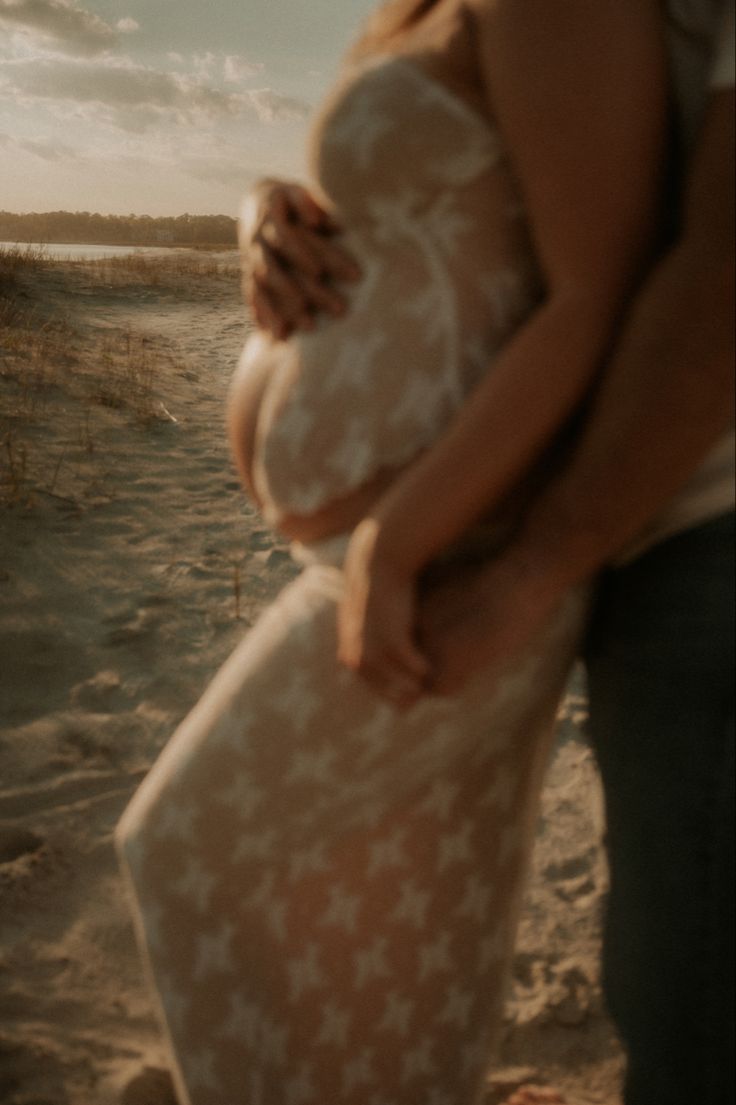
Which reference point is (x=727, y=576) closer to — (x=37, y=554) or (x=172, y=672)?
(x=172, y=672)

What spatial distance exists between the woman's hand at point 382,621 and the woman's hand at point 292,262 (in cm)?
26

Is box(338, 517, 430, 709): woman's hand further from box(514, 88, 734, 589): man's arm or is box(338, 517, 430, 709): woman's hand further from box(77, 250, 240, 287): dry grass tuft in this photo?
box(77, 250, 240, 287): dry grass tuft

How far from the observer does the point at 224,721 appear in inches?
40.6

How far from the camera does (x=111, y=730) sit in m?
2.49

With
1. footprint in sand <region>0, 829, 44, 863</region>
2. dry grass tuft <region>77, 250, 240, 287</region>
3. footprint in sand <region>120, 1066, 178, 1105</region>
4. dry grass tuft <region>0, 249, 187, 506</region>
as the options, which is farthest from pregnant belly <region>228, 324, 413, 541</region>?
dry grass tuft <region>77, 250, 240, 287</region>

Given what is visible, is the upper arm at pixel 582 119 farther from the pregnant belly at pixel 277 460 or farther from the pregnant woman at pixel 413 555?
the pregnant belly at pixel 277 460

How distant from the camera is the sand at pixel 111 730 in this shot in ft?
5.35

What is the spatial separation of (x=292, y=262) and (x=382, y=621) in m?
0.41

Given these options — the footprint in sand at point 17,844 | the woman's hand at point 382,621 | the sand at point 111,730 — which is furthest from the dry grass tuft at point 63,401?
the woman's hand at point 382,621

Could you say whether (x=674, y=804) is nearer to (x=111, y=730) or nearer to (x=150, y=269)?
(x=111, y=730)

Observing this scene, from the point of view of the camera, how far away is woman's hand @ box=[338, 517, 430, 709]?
85 centimetres

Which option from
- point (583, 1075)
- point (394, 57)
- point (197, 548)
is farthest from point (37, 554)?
point (394, 57)

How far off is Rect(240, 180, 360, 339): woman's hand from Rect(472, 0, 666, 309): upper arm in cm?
22

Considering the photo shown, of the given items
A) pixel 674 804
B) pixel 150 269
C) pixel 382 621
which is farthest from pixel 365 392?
pixel 150 269
